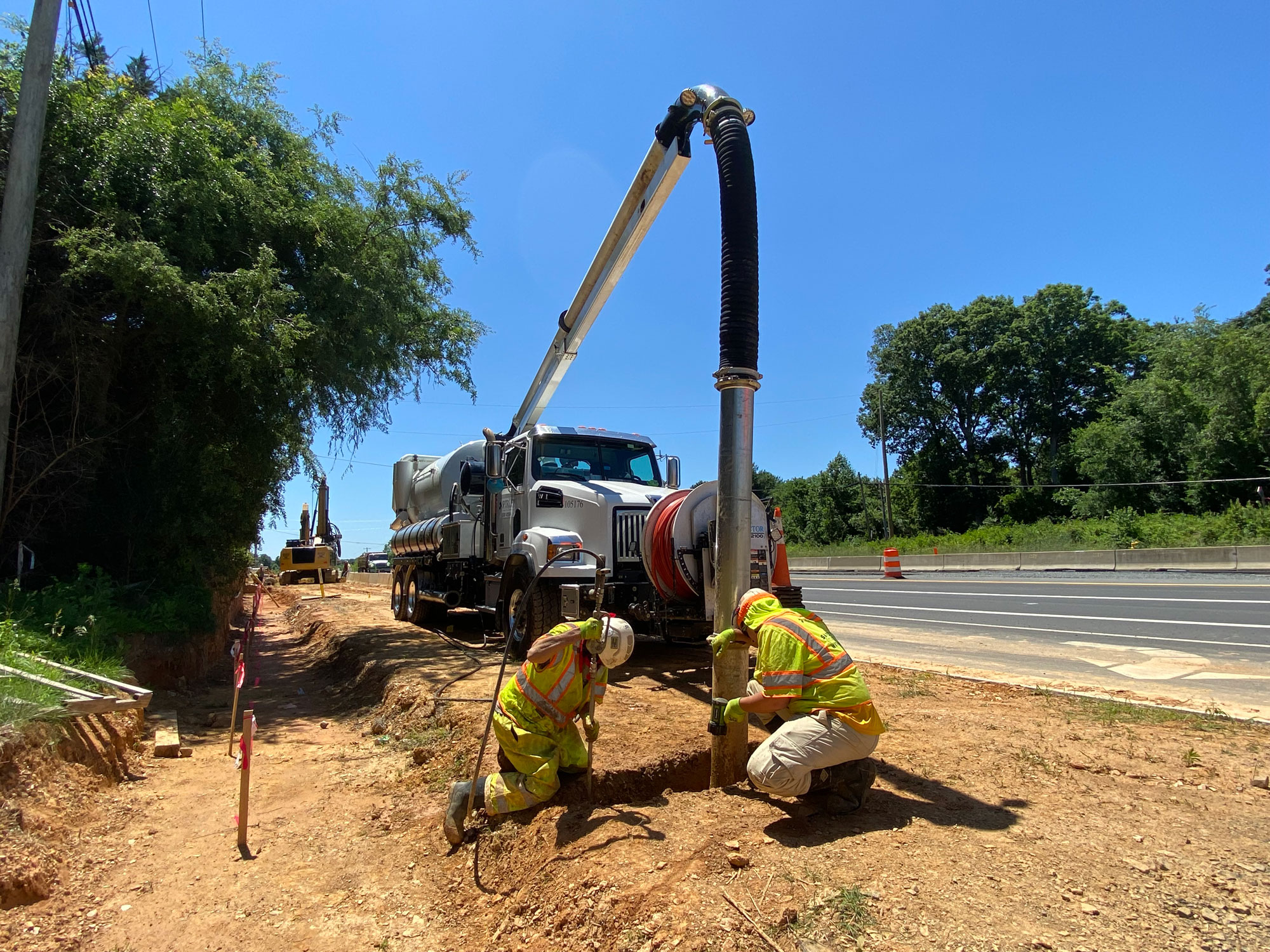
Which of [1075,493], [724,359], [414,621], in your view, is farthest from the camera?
[1075,493]

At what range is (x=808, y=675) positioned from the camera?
380 cm

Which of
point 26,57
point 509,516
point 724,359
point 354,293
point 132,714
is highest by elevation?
point 26,57

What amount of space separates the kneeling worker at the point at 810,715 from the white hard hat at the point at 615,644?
2.30 ft

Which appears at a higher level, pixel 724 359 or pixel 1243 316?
pixel 1243 316

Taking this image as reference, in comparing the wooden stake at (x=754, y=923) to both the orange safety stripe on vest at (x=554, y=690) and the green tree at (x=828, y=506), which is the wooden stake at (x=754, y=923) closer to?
the orange safety stripe on vest at (x=554, y=690)

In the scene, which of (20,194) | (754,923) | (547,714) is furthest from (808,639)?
(20,194)

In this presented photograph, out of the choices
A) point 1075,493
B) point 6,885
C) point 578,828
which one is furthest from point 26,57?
point 1075,493

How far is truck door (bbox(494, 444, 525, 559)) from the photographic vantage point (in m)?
9.76

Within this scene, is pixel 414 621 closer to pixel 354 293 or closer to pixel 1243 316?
pixel 354 293

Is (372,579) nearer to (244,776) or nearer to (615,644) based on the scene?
(244,776)

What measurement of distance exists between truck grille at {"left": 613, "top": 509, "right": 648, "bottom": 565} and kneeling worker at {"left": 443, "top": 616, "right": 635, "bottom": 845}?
165 inches

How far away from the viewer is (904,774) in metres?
4.58

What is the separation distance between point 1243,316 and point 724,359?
1983 inches

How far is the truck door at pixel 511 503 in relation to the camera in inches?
384
